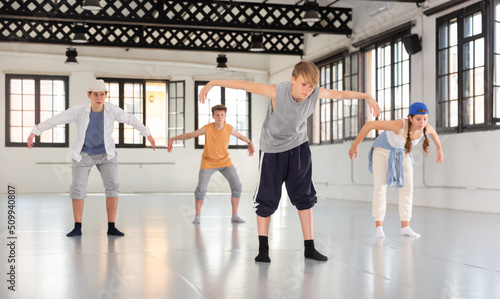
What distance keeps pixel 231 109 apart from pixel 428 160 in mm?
9122

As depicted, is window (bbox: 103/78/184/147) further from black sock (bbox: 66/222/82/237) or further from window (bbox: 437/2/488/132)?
black sock (bbox: 66/222/82/237)

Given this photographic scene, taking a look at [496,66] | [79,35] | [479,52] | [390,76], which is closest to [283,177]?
[496,66]

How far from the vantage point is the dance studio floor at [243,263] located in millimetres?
3115

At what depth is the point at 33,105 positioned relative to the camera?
17.2 metres

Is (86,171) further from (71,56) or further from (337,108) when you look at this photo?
(71,56)

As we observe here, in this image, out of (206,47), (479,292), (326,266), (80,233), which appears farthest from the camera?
(206,47)

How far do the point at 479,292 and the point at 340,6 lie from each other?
11.9m

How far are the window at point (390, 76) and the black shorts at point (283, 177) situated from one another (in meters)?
7.82

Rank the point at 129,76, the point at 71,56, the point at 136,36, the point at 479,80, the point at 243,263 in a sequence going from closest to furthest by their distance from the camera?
the point at 243,263 < the point at 479,80 < the point at 136,36 < the point at 71,56 < the point at 129,76

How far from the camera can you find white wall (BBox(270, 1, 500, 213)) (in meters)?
9.46

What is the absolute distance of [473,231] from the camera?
20.8 feet

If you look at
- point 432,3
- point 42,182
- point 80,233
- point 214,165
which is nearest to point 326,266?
point 80,233

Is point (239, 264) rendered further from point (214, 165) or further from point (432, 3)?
point (432, 3)

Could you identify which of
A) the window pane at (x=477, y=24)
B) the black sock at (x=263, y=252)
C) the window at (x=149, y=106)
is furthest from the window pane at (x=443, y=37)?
the window at (x=149, y=106)
